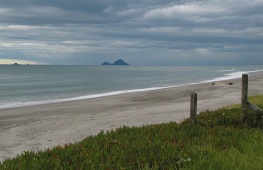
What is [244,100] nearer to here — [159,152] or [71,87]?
[159,152]

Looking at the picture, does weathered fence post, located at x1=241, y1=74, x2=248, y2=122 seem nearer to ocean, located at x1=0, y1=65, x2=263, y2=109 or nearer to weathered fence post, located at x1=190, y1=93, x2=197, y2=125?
weathered fence post, located at x1=190, y1=93, x2=197, y2=125

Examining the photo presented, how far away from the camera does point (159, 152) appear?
8375 millimetres

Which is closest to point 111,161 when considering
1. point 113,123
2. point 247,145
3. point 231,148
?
point 231,148

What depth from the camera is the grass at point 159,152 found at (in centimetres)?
762

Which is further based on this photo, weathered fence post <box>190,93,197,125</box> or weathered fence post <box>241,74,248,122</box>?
weathered fence post <box>241,74,248,122</box>

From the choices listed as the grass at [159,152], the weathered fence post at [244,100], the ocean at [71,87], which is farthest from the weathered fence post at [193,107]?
the ocean at [71,87]

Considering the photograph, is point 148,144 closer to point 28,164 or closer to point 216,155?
point 216,155

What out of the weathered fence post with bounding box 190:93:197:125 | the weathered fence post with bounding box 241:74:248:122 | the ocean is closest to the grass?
the weathered fence post with bounding box 190:93:197:125

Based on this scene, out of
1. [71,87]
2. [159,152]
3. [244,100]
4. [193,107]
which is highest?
[244,100]

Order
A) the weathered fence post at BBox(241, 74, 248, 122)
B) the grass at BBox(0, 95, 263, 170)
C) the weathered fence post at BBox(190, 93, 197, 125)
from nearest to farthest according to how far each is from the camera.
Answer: the grass at BBox(0, 95, 263, 170) → the weathered fence post at BBox(190, 93, 197, 125) → the weathered fence post at BBox(241, 74, 248, 122)

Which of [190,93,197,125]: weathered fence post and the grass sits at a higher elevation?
[190,93,197,125]: weathered fence post

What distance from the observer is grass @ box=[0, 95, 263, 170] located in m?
7.62

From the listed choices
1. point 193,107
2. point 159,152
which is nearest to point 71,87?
point 193,107

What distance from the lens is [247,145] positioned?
9.44m
